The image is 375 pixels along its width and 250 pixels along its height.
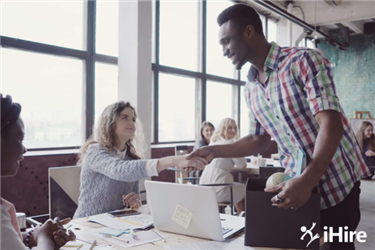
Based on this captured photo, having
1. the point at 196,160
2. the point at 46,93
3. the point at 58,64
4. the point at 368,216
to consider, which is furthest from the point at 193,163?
the point at 368,216

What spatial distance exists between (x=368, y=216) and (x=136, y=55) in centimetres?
384

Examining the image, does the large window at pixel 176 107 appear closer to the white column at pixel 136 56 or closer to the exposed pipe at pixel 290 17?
the white column at pixel 136 56

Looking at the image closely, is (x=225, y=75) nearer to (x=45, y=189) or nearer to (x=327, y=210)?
(x=45, y=189)

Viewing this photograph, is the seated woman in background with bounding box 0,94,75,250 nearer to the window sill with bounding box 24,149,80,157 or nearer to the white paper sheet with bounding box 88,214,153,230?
the white paper sheet with bounding box 88,214,153,230

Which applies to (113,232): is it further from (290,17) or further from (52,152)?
(290,17)

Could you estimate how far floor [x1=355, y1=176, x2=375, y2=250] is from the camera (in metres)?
3.69

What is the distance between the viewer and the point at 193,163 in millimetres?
1962

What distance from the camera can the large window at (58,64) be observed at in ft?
13.3

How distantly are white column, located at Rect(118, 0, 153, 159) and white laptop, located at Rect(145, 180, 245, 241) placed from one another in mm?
3023

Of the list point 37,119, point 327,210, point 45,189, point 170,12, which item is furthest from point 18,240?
point 170,12

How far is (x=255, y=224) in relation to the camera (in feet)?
4.21

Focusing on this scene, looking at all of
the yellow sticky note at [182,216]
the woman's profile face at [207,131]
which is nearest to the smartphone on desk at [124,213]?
the yellow sticky note at [182,216]

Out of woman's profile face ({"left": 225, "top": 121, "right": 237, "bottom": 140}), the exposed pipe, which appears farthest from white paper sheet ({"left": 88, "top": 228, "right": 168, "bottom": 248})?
the exposed pipe

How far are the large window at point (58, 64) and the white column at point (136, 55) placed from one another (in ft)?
1.58
